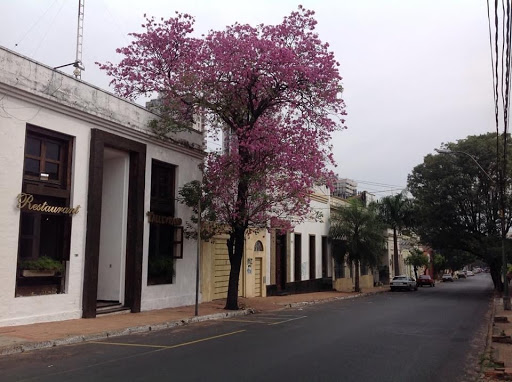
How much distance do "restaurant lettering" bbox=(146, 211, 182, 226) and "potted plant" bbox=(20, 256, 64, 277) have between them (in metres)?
4.21

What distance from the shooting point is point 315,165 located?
58.9 ft

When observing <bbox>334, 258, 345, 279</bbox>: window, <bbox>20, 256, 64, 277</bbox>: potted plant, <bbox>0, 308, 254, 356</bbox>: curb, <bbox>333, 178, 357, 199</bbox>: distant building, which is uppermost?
<bbox>333, 178, 357, 199</bbox>: distant building

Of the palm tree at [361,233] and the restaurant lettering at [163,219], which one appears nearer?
the restaurant lettering at [163,219]

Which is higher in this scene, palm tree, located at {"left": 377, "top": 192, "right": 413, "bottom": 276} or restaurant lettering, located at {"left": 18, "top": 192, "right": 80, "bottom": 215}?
palm tree, located at {"left": 377, "top": 192, "right": 413, "bottom": 276}

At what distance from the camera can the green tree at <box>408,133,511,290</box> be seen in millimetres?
34750

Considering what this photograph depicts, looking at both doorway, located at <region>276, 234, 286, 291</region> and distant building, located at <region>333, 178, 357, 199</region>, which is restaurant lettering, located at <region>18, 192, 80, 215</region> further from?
distant building, located at <region>333, 178, 357, 199</region>

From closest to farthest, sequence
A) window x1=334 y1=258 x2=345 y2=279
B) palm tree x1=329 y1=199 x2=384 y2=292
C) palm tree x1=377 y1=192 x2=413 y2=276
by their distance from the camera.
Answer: palm tree x1=329 y1=199 x2=384 y2=292 → window x1=334 y1=258 x2=345 y2=279 → palm tree x1=377 y1=192 x2=413 y2=276

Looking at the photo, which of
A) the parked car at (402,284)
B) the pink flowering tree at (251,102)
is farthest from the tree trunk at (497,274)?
the pink flowering tree at (251,102)

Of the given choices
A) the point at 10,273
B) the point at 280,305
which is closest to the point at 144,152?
the point at 10,273

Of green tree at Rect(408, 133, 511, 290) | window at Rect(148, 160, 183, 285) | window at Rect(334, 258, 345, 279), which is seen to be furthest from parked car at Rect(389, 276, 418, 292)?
window at Rect(148, 160, 183, 285)

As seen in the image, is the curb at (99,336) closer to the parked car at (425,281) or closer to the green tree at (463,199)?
the green tree at (463,199)

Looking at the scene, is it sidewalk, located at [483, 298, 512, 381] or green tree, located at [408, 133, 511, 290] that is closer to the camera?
sidewalk, located at [483, 298, 512, 381]

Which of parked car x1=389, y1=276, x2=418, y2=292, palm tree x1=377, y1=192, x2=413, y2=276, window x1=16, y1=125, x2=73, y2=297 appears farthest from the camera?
palm tree x1=377, y1=192, x2=413, y2=276

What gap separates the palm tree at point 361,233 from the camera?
3309 centimetres
